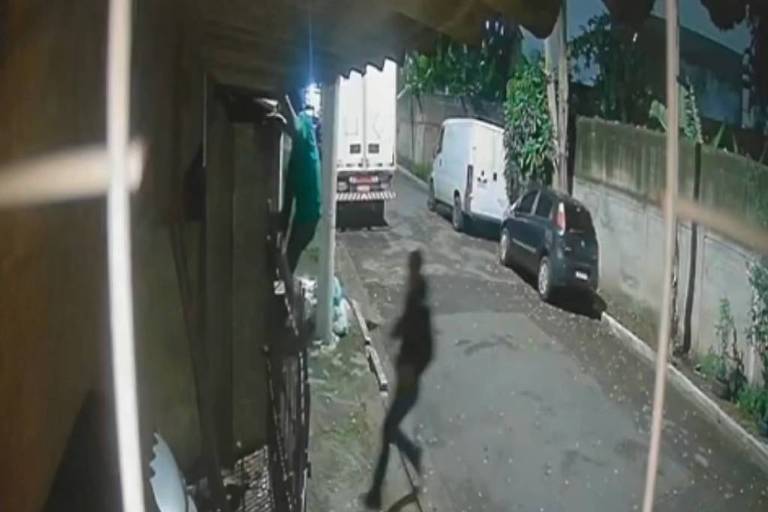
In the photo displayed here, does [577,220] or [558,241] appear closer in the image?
[558,241]

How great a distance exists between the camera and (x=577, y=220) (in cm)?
366

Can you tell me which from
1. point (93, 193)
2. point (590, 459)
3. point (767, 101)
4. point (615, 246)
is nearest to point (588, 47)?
point (767, 101)

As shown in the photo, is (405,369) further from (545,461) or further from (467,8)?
(467,8)

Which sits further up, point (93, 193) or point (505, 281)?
point (93, 193)

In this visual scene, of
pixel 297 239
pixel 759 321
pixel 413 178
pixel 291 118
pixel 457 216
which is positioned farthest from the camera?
pixel 413 178

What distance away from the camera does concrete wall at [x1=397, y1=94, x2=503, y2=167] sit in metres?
3.32

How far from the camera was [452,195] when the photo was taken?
4.77 metres

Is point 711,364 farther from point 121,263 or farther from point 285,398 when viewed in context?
point 121,263

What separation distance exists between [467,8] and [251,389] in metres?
1.52

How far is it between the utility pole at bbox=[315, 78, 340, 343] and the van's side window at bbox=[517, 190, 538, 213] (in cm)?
74

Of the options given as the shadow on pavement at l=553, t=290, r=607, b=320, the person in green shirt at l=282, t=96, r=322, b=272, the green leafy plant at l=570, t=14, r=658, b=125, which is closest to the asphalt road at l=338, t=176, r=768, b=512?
the shadow on pavement at l=553, t=290, r=607, b=320

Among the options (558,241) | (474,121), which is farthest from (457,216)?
(558,241)

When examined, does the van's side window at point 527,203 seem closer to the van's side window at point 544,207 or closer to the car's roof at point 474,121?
the van's side window at point 544,207

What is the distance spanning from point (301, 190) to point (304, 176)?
5cm
